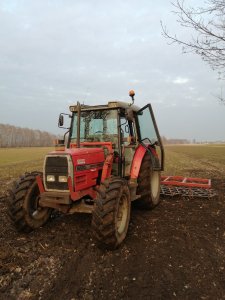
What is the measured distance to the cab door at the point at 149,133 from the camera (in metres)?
7.09

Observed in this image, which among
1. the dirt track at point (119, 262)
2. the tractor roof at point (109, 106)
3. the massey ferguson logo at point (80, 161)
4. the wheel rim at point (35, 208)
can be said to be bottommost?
the dirt track at point (119, 262)

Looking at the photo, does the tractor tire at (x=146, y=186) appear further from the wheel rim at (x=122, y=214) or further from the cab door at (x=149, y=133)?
the wheel rim at (x=122, y=214)

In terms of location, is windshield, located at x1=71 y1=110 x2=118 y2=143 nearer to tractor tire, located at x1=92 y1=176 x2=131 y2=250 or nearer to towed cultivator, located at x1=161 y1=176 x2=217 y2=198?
tractor tire, located at x1=92 y1=176 x2=131 y2=250

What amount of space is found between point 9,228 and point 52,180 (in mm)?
1579

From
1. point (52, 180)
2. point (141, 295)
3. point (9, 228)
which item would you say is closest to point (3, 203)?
point (9, 228)

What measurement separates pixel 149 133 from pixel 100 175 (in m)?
1.92

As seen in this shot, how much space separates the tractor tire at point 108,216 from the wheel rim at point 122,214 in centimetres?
2

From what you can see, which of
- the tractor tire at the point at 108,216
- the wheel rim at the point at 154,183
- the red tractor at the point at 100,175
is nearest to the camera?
the tractor tire at the point at 108,216

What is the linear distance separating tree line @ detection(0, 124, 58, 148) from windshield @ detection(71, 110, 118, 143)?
360 feet

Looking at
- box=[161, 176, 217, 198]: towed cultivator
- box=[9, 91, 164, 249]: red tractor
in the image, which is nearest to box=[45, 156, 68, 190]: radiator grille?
box=[9, 91, 164, 249]: red tractor

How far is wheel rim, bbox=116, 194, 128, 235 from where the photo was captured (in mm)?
5191

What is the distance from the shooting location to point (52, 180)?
5.26 metres

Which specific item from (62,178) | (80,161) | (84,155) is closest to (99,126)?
(84,155)

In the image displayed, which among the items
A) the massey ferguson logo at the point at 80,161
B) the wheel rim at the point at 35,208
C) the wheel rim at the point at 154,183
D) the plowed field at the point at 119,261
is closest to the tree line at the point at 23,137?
the wheel rim at the point at 154,183
